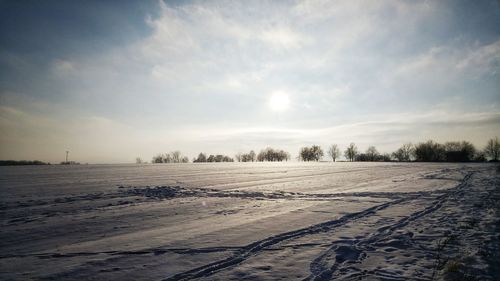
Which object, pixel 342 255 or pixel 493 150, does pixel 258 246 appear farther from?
pixel 493 150

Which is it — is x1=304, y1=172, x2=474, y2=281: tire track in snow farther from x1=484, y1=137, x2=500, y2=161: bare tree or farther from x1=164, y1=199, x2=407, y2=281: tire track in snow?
x1=484, y1=137, x2=500, y2=161: bare tree

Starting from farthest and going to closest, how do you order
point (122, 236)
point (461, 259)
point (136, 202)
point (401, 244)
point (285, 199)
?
point (285, 199)
point (136, 202)
point (122, 236)
point (401, 244)
point (461, 259)

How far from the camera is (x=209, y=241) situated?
21.1ft

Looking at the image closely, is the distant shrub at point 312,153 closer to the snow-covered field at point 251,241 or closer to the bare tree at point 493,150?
the bare tree at point 493,150

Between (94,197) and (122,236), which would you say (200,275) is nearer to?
(122,236)

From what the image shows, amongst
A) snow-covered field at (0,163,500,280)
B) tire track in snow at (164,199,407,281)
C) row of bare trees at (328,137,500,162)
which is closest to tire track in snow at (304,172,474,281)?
snow-covered field at (0,163,500,280)

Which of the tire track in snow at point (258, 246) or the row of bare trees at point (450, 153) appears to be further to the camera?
the row of bare trees at point (450, 153)

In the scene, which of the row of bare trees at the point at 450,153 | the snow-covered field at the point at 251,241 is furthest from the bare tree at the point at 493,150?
the snow-covered field at the point at 251,241

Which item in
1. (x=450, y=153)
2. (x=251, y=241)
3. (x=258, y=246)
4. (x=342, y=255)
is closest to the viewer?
(x=342, y=255)

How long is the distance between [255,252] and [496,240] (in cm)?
544

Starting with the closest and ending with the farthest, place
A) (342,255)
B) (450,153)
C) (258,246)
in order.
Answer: (342,255)
(258,246)
(450,153)

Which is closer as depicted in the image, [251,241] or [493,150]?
[251,241]

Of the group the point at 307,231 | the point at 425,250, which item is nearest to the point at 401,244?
the point at 425,250

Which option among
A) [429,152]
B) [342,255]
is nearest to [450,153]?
[429,152]
